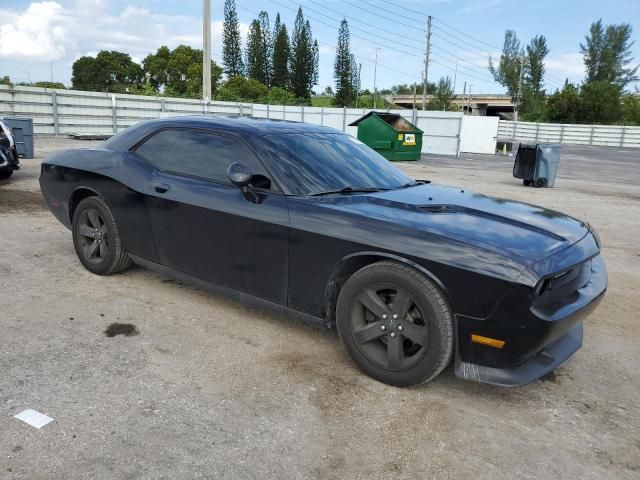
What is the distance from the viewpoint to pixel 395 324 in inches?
115

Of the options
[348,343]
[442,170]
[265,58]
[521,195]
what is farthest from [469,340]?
[265,58]

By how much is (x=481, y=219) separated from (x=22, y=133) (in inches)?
495

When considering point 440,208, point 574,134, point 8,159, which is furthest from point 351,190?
point 574,134

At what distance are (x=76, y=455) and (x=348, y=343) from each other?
152 centimetres

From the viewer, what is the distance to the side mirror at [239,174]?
337cm

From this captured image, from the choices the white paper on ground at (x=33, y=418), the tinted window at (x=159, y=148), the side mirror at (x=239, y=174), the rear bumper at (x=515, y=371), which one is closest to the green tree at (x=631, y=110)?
the tinted window at (x=159, y=148)

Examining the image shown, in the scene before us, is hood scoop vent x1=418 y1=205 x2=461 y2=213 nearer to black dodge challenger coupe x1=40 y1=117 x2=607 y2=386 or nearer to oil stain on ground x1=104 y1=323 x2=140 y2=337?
black dodge challenger coupe x1=40 y1=117 x2=607 y2=386

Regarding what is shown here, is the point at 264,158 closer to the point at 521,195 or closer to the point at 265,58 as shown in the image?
the point at 521,195

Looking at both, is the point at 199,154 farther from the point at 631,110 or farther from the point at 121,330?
the point at 631,110

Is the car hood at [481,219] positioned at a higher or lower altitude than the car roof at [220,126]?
lower

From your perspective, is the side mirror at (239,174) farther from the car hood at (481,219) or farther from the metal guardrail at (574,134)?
the metal guardrail at (574,134)

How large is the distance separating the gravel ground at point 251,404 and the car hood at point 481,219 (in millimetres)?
896

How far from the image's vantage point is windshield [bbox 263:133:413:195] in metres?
3.53

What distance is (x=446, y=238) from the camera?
2.77 m
